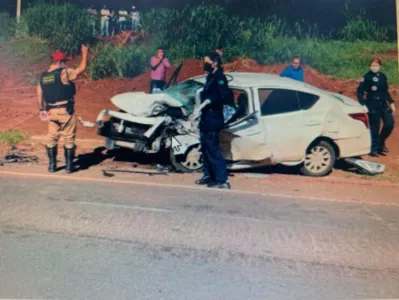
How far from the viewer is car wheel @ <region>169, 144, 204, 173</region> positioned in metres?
10.6

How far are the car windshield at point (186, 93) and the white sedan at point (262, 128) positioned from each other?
0.05 ft

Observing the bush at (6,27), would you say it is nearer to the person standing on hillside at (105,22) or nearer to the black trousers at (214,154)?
the person standing on hillside at (105,22)

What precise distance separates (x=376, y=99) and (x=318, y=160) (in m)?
2.12

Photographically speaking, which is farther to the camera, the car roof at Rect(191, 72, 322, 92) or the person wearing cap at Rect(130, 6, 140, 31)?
the person wearing cap at Rect(130, 6, 140, 31)

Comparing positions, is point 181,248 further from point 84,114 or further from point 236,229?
point 84,114

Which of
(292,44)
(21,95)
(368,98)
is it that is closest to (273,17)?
(292,44)

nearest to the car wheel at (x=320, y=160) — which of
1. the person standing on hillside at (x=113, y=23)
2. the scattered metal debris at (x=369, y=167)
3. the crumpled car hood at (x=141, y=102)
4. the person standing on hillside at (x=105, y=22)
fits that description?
the scattered metal debris at (x=369, y=167)

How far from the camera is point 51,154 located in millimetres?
10297

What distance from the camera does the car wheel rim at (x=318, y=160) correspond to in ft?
35.8

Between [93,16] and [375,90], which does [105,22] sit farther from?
[375,90]

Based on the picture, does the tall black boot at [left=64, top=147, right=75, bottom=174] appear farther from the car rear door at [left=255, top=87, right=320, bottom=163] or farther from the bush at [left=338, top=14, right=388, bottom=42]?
the bush at [left=338, top=14, right=388, bottom=42]

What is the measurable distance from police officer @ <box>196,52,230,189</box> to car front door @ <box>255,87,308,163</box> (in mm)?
1119

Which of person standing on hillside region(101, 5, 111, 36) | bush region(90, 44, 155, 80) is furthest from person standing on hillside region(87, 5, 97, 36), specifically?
bush region(90, 44, 155, 80)

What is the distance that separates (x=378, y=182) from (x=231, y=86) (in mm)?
2820
